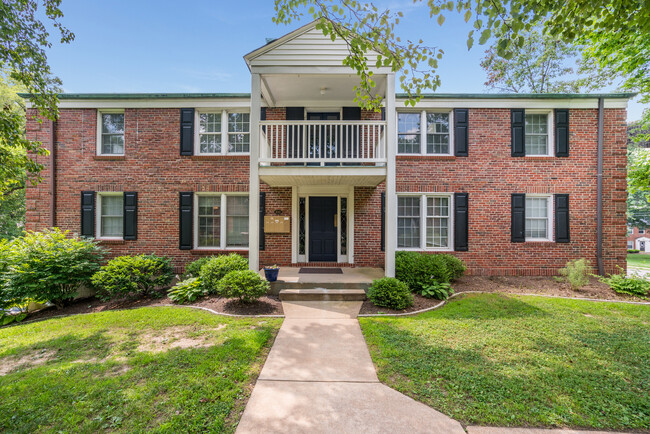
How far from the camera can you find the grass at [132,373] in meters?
2.30

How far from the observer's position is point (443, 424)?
2275mm

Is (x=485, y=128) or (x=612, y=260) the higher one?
(x=485, y=128)

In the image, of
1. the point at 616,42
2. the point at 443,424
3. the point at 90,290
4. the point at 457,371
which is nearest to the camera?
the point at 443,424

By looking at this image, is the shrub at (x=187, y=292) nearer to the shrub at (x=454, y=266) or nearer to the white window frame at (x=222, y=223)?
the white window frame at (x=222, y=223)

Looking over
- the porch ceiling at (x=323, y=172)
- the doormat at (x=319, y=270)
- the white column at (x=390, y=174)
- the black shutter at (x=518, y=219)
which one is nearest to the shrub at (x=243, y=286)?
the doormat at (x=319, y=270)

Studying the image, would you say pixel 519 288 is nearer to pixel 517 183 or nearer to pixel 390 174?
pixel 517 183

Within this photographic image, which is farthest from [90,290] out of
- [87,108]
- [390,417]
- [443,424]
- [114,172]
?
[443,424]

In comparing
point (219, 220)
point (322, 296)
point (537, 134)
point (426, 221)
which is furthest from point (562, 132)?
point (219, 220)

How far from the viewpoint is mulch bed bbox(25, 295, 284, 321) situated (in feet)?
17.2

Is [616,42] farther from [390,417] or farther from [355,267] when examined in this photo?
[390,417]

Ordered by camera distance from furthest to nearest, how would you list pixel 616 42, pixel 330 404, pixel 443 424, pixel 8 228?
1. pixel 8 228
2. pixel 616 42
3. pixel 330 404
4. pixel 443 424

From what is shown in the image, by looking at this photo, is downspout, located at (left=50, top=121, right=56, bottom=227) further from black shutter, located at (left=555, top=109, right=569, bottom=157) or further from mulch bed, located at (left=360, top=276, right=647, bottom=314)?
black shutter, located at (left=555, top=109, right=569, bottom=157)

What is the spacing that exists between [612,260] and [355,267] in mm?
7641

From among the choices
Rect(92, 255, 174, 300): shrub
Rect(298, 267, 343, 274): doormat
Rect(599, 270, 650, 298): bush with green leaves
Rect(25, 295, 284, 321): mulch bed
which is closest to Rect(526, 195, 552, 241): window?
Rect(599, 270, 650, 298): bush with green leaves
